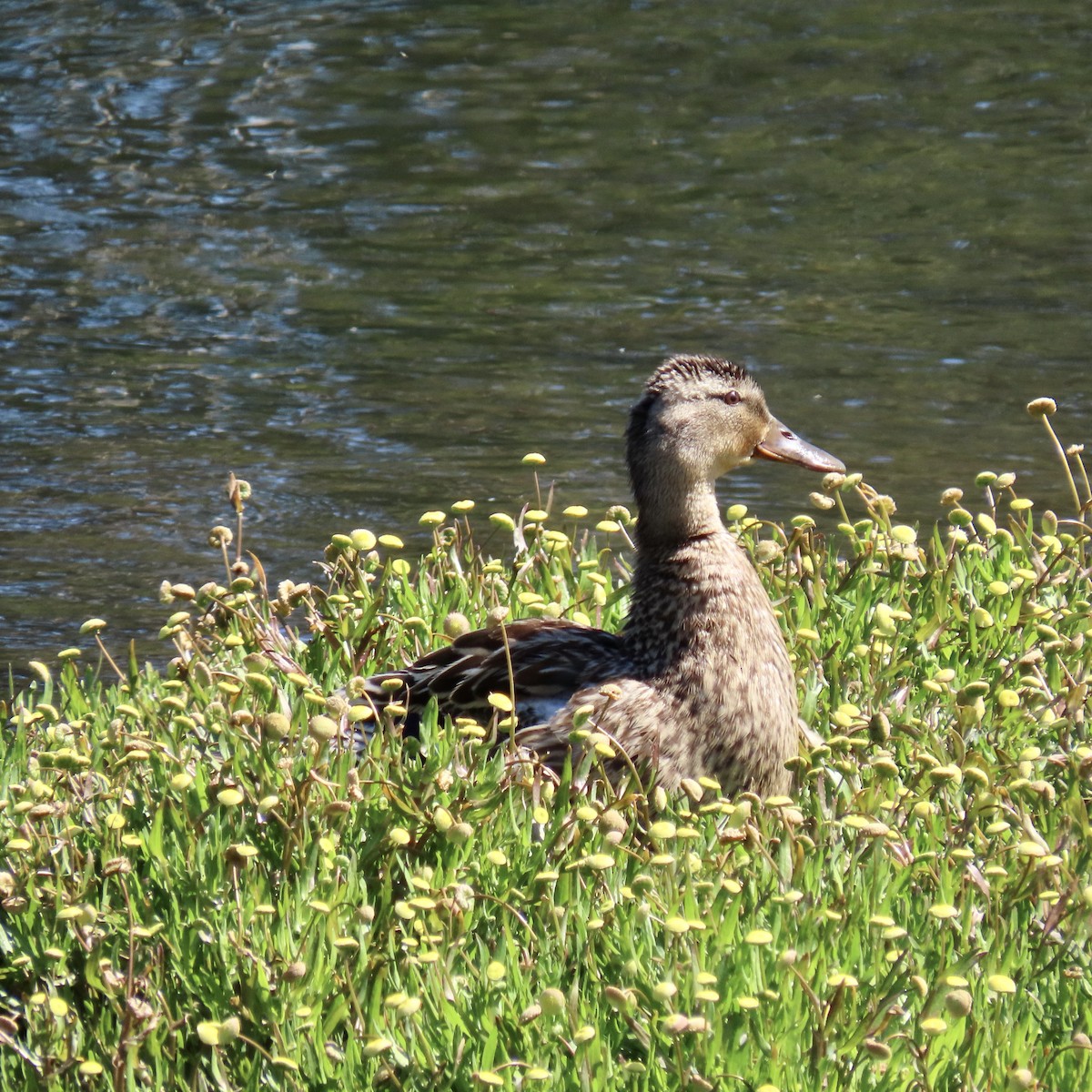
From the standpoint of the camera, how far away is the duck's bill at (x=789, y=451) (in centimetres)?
575

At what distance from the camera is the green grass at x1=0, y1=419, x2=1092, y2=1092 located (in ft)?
12.0

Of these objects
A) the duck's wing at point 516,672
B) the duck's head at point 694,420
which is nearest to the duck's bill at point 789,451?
the duck's head at point 694,420

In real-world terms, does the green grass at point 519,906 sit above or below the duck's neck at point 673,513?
below

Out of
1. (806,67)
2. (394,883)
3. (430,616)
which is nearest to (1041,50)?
(806,67)

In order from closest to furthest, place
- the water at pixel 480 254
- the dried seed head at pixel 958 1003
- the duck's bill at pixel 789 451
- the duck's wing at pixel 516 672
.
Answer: the dried seed head at pixel 958 1003
the duck's wing at pixel 516 672
the duck's bill at pixel 789 451
the water at pixel 480 254

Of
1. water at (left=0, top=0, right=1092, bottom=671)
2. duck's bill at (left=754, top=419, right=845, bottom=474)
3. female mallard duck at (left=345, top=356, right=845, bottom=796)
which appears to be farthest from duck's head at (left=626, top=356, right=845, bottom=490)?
water at (left=0, top=0, right=1092, bottom=671)

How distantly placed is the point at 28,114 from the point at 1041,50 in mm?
8659

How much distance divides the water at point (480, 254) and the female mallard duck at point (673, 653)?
253 cm

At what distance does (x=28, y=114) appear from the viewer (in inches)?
624

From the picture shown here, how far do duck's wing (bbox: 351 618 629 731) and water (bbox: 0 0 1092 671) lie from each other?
7.63 ft

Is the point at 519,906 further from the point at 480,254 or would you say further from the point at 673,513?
the point at 480,254

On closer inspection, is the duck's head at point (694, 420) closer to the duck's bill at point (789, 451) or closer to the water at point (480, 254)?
the duck's bill at point (789, 451)

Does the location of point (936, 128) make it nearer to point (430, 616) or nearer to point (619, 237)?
point (619, 237)

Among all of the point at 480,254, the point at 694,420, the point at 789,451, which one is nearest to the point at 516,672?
the point at 694,420
